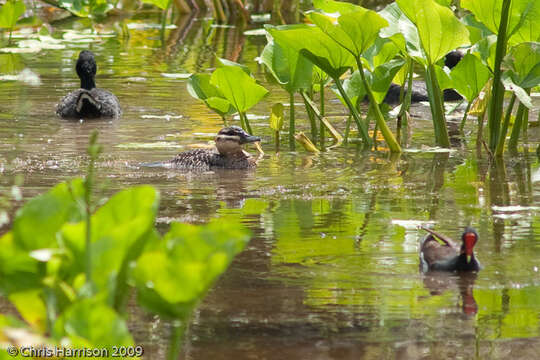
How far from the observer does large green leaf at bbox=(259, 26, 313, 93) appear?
8312 millimetres

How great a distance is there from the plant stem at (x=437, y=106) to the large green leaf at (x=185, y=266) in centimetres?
537

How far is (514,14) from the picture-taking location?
295 inches

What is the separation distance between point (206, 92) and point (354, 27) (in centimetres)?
173

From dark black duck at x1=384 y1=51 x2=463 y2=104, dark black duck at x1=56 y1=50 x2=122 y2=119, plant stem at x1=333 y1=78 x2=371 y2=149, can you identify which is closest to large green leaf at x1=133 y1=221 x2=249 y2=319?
plant stem at x1=333 y1=78 x2=371 y2=149

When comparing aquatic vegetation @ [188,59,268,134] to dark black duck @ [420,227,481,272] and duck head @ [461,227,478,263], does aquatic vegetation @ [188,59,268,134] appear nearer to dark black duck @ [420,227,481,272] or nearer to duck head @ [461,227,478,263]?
dark black duck @ [420,227,481,272]

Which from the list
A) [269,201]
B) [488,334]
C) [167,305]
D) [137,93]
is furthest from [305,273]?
[137,93]

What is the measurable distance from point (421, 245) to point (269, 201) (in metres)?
1.73

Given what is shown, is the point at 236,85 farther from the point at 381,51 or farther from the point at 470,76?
the point at 470,76

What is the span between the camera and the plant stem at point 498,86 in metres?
7.29

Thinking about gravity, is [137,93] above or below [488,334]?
below

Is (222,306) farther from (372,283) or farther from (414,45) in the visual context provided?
(414,45)

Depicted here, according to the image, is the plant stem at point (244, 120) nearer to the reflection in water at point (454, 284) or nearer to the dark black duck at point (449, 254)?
the dark black duck at point (449, 254)

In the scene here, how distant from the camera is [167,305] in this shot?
103 inches

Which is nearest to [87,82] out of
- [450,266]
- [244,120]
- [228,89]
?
[244,120]
